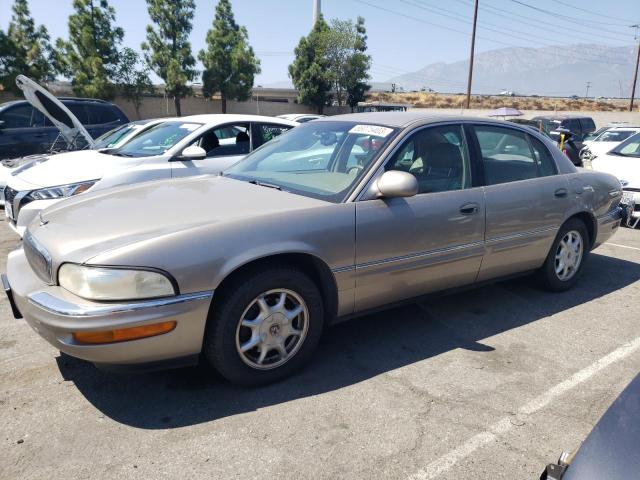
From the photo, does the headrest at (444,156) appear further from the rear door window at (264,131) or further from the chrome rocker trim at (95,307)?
the rear door window at (264,131)

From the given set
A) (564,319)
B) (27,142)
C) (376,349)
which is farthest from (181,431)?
(27,142)

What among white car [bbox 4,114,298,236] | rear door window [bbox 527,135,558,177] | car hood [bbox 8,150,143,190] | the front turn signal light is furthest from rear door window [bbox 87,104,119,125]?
the front turn signal light

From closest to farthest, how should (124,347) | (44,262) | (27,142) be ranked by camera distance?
(124,347)
(44,262)
(27,142)

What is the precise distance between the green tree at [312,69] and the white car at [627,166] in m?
34.3

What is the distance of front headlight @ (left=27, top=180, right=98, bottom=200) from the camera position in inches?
207

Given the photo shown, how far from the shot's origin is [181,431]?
2592 mm

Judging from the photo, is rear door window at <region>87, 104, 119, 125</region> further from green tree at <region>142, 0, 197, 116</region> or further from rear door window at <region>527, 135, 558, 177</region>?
green tree at <region>142, 0, 197, 116</region>

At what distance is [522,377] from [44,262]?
9.54 ft

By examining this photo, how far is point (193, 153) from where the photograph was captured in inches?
231

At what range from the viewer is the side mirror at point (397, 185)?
315 centimetres

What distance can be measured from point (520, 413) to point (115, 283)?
7.45ft

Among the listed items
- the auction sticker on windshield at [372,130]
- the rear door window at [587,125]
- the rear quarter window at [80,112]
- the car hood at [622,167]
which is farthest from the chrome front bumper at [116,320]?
the rear door window at [587,125]

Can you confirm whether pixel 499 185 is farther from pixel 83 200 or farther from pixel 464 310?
pixel 83 200

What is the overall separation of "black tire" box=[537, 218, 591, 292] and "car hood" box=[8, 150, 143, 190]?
14.8 ft
